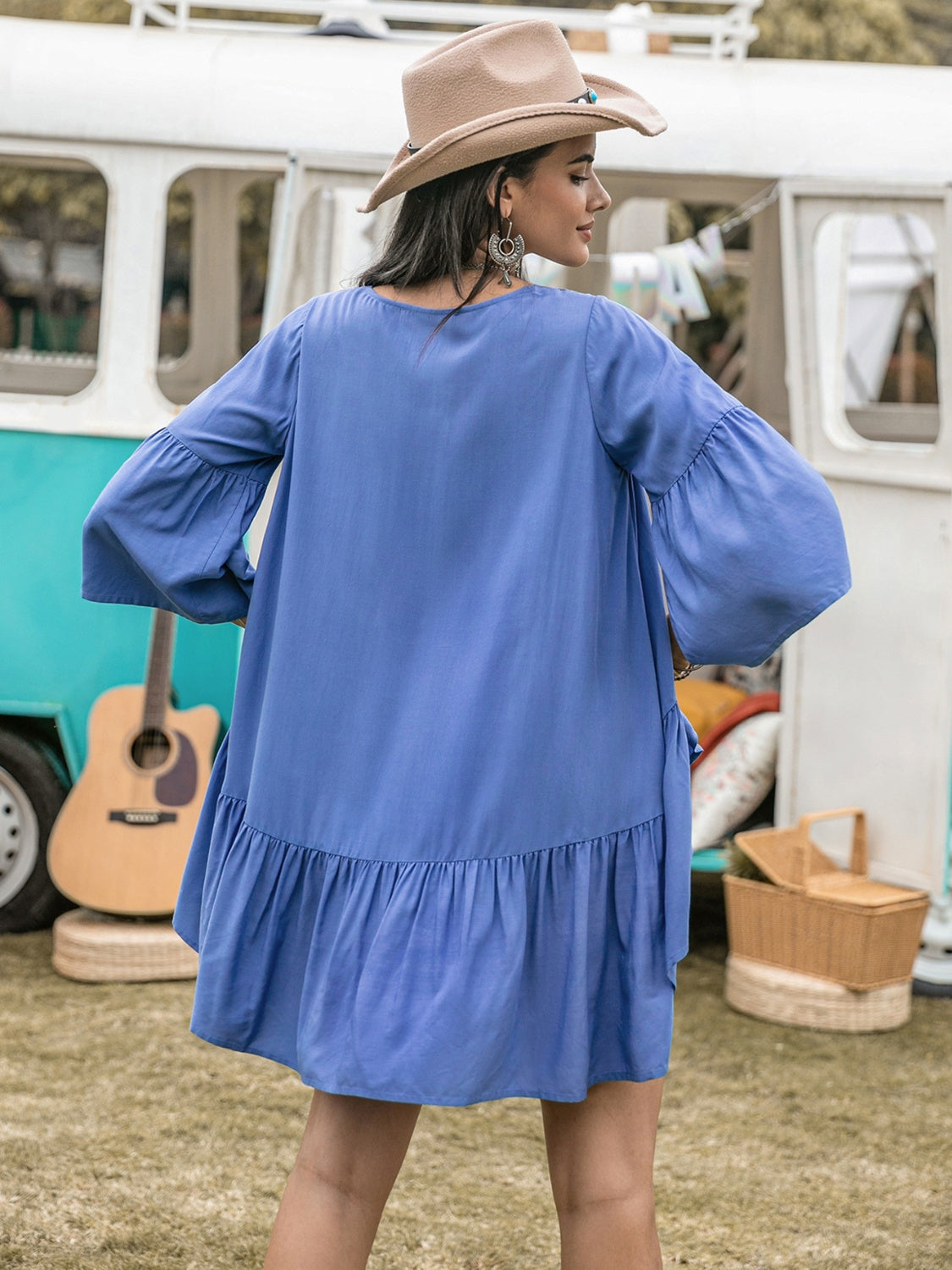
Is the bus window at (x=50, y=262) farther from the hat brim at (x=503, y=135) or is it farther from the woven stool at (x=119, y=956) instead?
the hat brim at (x=503, y=135)

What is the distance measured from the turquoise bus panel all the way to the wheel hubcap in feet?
0.62

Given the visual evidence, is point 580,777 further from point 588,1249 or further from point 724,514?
point 588,1249

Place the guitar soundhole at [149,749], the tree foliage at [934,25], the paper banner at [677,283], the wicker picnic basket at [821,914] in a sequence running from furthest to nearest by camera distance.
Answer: the tree foliage at [934,25] < the paper banner at [677,283] < the guitar soundhole at [149,749] < the wicker picnic basket at [821,914]

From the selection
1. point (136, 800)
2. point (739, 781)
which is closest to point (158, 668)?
point (136, 800)

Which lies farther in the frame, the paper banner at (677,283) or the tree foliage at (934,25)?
the tree foliage at (934,25)

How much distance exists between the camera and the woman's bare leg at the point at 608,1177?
6.13ft

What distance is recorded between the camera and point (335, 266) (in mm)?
4828

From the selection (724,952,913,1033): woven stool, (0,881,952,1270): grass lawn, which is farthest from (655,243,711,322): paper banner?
(0,881,952,1270): grass lawn

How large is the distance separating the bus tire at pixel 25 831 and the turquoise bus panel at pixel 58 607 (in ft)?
0.31

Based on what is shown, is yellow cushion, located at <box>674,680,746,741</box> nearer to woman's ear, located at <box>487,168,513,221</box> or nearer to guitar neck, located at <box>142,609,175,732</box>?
guitar neck, located at <box>142,609,175,732</box>

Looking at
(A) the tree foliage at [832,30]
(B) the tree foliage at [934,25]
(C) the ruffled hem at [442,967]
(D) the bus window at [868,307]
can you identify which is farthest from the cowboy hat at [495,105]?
(B) the tree foliage at [934,25]

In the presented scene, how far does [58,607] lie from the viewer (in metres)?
4.66

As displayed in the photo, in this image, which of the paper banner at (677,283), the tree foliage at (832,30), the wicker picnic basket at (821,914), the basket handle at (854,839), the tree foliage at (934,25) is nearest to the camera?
the wicker picnic basket at (821,914)

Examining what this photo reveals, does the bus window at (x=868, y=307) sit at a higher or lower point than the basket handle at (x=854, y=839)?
higher
